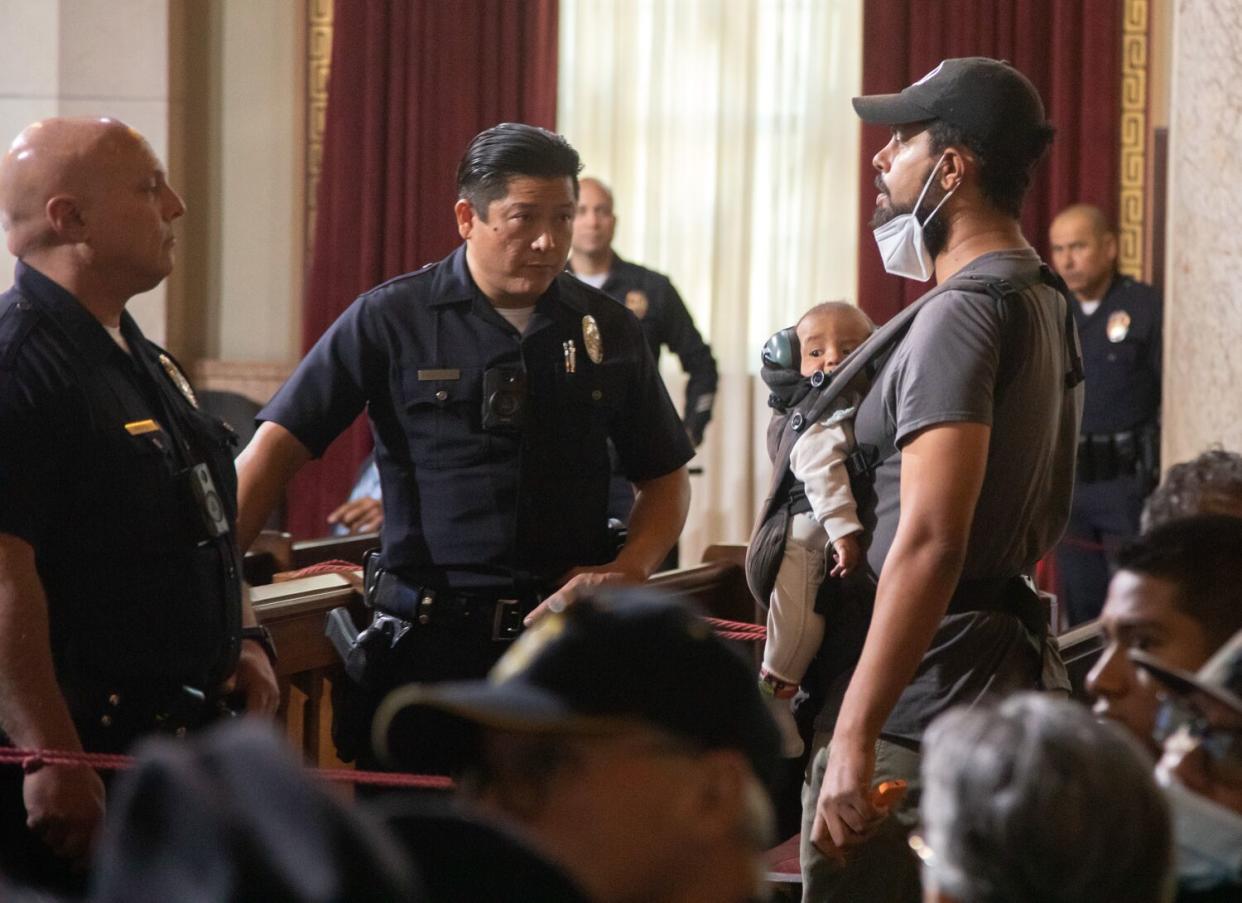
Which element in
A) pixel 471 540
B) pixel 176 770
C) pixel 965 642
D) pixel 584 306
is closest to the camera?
pixel 176 770

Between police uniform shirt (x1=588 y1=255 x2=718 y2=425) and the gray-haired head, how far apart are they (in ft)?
16.5

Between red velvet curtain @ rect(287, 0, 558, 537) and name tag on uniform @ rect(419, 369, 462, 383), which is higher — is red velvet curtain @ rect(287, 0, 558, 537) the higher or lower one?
the higher one

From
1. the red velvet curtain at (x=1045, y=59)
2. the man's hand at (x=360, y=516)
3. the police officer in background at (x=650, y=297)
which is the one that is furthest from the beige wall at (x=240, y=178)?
the red velvet curtain at (x=1045, y=59)

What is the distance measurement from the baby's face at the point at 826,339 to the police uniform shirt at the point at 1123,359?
4135 mm

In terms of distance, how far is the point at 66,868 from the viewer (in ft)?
7.82

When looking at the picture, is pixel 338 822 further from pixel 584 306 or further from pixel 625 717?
pixel 584 306

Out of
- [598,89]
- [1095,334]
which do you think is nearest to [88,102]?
[598,89]

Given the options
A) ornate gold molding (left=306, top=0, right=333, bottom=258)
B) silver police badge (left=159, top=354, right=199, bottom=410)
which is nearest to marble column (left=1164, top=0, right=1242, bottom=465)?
silver police badge (left=159, top=354, right=199, bottom=410)

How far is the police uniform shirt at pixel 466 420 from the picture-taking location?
2.97 metres

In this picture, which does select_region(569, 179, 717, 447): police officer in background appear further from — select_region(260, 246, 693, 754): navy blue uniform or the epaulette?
the epaulette

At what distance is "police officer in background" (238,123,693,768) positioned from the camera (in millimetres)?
2957

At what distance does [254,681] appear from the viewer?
2689mm

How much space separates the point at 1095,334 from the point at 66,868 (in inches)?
215

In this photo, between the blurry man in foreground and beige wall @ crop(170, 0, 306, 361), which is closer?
the blurry man in foreground
